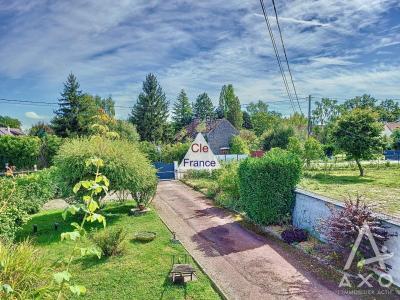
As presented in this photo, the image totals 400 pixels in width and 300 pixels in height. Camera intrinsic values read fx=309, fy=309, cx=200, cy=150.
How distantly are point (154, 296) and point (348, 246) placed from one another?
4.77 m

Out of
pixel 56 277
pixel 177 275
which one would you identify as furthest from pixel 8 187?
pixel 56 277

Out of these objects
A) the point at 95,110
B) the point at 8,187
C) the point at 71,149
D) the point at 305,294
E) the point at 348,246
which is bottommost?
the point at 305,294

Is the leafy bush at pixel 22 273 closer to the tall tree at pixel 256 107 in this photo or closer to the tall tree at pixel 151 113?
the tall tree at pixel 151 113

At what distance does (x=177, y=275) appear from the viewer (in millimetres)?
7367

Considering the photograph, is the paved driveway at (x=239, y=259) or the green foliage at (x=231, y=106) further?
the green foliage at (x=231, y=106)

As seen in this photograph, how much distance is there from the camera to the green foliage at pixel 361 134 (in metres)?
22.8

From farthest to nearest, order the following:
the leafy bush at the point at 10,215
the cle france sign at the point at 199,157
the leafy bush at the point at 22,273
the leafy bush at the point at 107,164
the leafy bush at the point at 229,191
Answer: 1. the cle france sign at the point at 199,157
2. the leafy bush at the point at 229,191
3. the leafy bush at the point at 107,164
4. the leafy bush at the point at 10,215
5. the leafy bush at the point at 22,273

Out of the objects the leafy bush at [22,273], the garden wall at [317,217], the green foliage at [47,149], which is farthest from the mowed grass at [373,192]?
the green foliage at [47,149]

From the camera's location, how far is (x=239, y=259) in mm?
8695

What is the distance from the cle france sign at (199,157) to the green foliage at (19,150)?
781 inches

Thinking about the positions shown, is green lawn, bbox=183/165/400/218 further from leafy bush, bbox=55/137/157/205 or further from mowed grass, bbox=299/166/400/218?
leafy bush, bbox=55/137/157/205

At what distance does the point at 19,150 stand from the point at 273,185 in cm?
3070

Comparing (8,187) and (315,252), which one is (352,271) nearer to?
(315,252)

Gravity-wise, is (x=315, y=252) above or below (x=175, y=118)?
below
